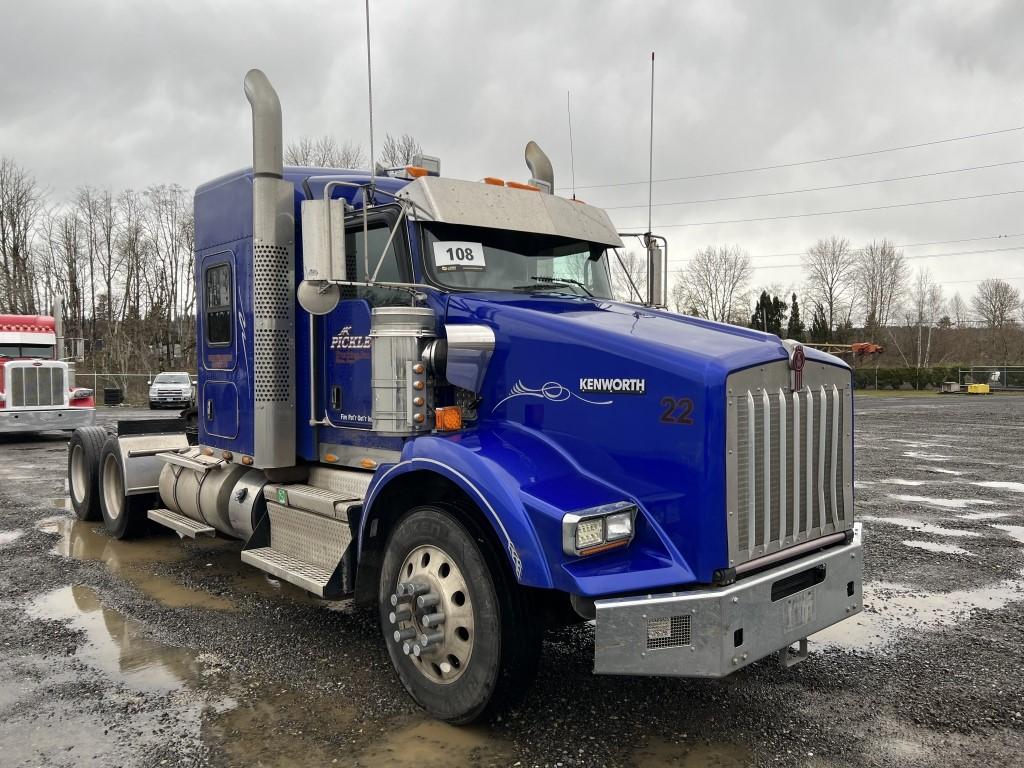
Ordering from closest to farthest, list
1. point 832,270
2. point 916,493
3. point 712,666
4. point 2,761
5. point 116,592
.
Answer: point 712,666 < point 2,761 < point 116,592 < point 916,493 < point 832,270

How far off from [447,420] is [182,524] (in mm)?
3440

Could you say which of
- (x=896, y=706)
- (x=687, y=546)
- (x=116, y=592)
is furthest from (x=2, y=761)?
(x=896, y=706)

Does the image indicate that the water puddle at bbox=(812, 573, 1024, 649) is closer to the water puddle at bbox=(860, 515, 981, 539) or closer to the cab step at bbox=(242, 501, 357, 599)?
the water puddle at bbox=(860, 515, 981, 539)

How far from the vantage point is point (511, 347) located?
4.11 metres

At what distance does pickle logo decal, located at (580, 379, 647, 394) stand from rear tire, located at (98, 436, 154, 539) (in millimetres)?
5754

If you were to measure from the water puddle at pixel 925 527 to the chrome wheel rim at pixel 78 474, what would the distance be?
28.5 feet

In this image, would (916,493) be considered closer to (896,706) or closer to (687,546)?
(896,706)

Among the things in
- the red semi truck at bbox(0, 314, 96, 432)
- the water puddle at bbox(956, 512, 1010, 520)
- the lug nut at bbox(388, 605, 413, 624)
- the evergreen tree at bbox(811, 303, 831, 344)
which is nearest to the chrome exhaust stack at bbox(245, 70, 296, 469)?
the lug nut at bbox(388, 605, 413, 624)

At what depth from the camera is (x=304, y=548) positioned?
5.09 metres

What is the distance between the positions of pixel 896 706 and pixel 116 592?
5.50 metres

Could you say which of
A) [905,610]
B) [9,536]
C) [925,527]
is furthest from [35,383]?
[905,610]

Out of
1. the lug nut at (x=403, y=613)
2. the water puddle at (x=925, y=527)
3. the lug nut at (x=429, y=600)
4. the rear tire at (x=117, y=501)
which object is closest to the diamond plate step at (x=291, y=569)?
the lug nut at (x=403, y=613)

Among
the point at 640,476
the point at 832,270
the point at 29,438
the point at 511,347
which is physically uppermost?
the point at 832,270

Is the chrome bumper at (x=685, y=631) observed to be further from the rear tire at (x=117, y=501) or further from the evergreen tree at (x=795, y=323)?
the evergreen tree at (x=795, y=323)
